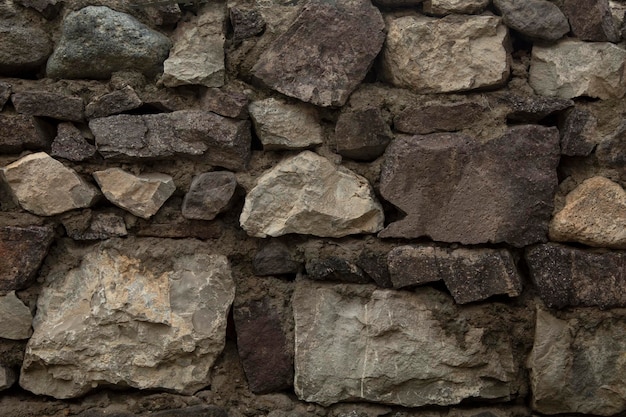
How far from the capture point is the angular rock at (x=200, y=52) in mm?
1818

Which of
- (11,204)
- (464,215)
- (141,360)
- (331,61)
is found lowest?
(141,360)

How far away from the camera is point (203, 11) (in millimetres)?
1877

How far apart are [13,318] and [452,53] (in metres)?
1.38

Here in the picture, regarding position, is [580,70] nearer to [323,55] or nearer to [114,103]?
[323,55]

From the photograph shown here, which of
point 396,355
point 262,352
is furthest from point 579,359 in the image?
point 262,352

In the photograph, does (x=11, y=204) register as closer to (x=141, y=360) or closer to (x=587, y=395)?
(x=141, y=360)

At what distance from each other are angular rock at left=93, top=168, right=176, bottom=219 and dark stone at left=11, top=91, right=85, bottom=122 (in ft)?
0.59

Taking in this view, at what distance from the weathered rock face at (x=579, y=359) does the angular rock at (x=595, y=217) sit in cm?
20

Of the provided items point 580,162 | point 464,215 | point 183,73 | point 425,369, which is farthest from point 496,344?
point 183,73

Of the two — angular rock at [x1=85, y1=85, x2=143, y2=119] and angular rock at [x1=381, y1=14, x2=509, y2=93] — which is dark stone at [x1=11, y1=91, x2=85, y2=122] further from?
angular rock at [x1=381, y1=14, x2=509, y2=93]

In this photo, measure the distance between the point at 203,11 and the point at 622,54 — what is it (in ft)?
3.86

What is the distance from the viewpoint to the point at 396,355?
1.78 meters

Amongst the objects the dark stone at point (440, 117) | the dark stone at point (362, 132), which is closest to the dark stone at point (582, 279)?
the dark stone at point (440, 117)

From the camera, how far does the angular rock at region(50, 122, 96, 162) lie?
179 cm
